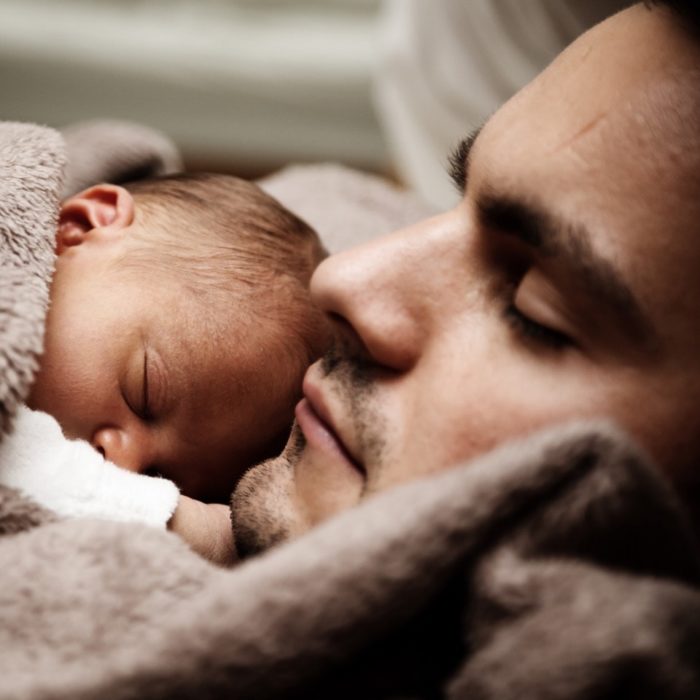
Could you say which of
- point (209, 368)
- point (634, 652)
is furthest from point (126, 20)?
point (634, 652)

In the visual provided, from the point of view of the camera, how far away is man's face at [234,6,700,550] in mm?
625

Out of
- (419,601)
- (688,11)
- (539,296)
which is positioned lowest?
(419,601)

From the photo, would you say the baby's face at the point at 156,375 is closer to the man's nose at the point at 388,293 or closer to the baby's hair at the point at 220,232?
the baby's hair at the point at 220,232

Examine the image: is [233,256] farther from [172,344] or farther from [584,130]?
[584,130]

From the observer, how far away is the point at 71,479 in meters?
0.78

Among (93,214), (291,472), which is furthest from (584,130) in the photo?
(93,214)

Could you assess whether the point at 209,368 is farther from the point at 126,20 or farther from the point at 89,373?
the point at 126,20

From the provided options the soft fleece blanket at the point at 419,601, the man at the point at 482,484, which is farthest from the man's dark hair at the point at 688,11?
the soft fleece blanket at the point at 419,601

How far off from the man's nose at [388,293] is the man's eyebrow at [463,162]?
0.07 metres

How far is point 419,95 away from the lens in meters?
1.85

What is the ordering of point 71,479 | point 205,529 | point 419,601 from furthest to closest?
point 205,529 < point 71,479 < point 419,601

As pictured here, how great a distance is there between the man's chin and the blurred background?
1.03 meters

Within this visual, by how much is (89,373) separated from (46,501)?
0.59 feet

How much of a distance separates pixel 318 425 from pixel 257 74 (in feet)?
5.39
